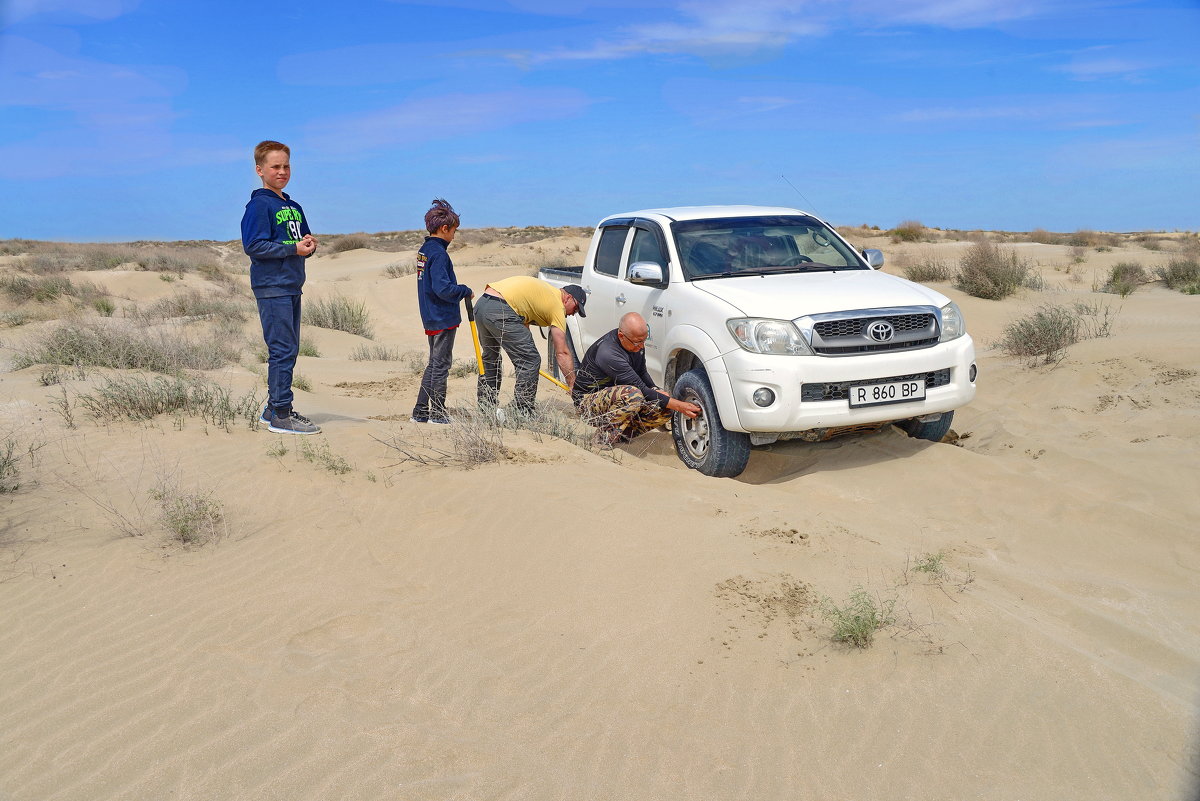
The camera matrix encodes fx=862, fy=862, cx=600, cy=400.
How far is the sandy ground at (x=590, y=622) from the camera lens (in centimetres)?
305

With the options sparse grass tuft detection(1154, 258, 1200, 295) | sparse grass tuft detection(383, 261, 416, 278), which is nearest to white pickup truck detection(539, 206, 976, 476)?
sparse grass tuft detection(1154, 258, 1200, 295)

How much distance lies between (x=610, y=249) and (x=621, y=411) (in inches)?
89.8

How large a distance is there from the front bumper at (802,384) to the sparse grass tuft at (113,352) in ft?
Result: 20.7

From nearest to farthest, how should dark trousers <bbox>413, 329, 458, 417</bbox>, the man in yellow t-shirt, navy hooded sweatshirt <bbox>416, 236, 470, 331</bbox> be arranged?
navy hooded sweatshirt <bbox>416, 236, 470, 331</bbox>
the man in yellow t-shirt
dark trousers <bbox>413, 329, 458, 417</bbox>

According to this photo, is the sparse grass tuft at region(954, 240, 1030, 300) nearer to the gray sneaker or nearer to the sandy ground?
the sandy ground

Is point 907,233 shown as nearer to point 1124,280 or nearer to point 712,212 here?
point 1124,280

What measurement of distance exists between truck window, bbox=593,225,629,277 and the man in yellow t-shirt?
0.94 meters

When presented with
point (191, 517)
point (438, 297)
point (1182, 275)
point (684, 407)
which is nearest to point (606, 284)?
point (438, 297)

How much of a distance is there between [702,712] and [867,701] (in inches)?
25.5

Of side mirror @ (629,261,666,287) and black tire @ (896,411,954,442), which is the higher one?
side mirror @ (629,261,666,287)

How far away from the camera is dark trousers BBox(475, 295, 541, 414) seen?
23.5 ft

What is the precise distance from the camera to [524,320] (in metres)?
7.32

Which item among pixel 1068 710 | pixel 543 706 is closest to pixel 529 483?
pixel 543 706

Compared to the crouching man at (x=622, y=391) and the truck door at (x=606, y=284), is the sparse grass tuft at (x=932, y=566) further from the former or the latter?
the truck door at (x=606, y=284)
